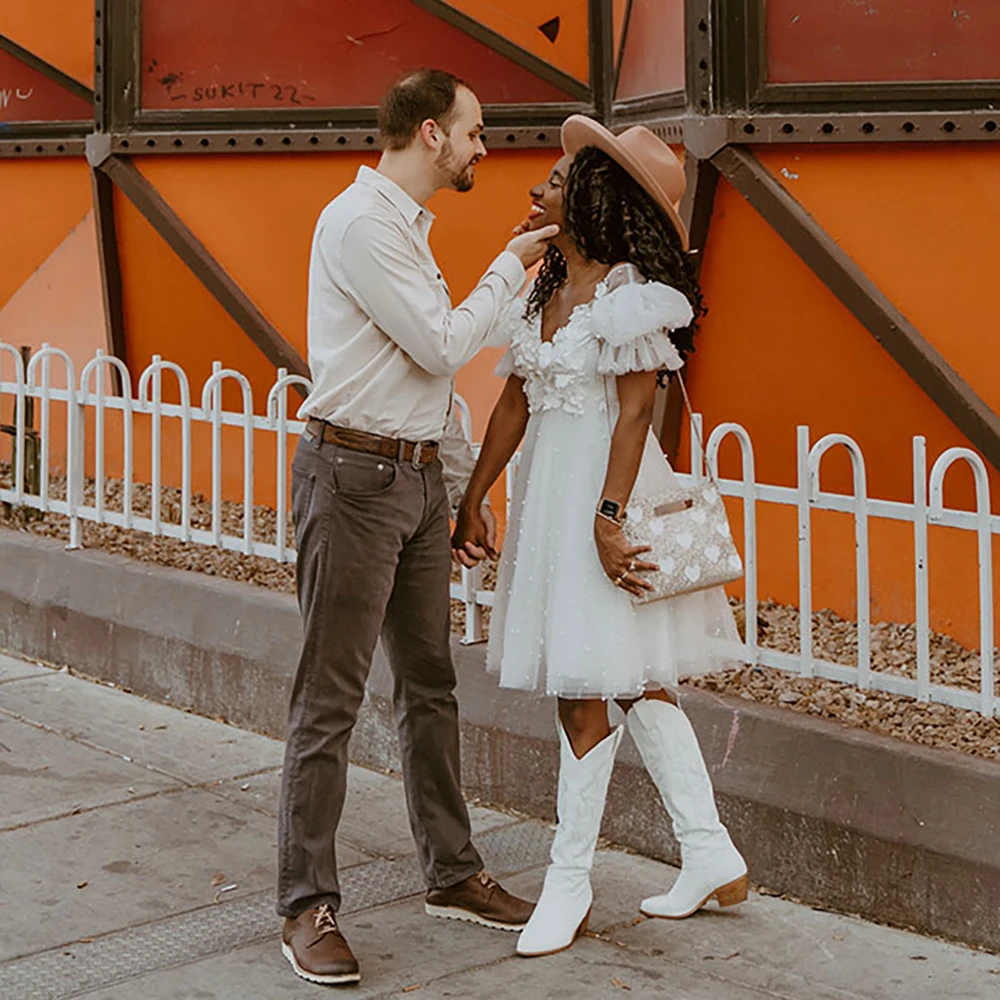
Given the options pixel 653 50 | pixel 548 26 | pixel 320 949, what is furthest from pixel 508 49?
pixel 320 949

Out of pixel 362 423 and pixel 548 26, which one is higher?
pixel 548 26

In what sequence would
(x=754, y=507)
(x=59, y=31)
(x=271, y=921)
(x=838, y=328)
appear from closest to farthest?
(x=271, y=921) < (x=754, y=507) < (x=838, y=328) < (x=59, y=31)

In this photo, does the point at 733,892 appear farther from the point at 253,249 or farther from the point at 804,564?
the point at 253,249

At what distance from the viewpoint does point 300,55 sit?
779 cm

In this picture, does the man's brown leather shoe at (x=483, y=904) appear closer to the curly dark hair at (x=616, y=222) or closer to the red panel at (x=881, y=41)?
the curly dark hair at (x=616, y=222)

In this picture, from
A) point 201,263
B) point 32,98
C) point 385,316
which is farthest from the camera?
point 32,98

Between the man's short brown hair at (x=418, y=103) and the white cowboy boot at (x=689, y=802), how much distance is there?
4.79 ft

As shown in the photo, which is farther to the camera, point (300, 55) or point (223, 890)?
point (300, 55)

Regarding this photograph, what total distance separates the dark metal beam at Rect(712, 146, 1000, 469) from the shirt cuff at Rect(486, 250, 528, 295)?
1.97 m

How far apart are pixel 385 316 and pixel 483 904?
149cm

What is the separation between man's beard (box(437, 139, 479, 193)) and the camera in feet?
13.2

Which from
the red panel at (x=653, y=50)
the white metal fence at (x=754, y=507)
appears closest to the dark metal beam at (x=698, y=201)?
the red panel at (x=653, y=50)

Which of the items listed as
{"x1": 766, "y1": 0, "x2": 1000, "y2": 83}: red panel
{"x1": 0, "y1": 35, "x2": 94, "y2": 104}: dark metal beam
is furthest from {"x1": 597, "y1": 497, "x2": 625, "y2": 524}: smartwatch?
{"x1": 0, "y1": 35, "x2": 94, "y2": 104}: dark metal beam

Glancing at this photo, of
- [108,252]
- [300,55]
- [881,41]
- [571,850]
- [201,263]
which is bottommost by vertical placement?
[571,850]
